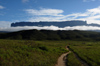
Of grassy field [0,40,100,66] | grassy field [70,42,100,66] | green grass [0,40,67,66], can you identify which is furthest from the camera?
grassy field [70,42,100,66]

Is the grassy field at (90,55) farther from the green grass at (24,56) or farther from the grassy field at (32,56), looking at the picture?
the green grass at (24,56)

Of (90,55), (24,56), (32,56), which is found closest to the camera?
(24,56)

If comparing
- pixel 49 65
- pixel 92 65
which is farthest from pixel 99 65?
pixel 49 65

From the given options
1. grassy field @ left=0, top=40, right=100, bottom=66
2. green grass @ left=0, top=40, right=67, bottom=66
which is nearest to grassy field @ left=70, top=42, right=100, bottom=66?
grassy field @ left=0, top=40, right=100, bottom=66

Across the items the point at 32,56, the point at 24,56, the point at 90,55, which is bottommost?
the point at 90,55

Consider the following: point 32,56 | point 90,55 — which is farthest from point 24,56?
point 90,55

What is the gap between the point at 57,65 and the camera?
26281 millimetres

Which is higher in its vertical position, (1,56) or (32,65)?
(1,56)

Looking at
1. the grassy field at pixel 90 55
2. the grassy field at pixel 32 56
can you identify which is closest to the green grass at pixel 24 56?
the grassy field at pixel 32 56

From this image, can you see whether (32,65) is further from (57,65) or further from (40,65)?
(57,65)

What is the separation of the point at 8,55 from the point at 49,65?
8.44 m

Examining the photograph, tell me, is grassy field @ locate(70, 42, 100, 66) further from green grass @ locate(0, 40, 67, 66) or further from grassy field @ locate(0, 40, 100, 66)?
green grass @ locate(0, 40, 67, 66)

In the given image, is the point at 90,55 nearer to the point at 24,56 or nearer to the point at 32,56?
the point at 32,56

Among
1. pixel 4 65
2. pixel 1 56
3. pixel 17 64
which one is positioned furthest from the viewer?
pixel 1 56
